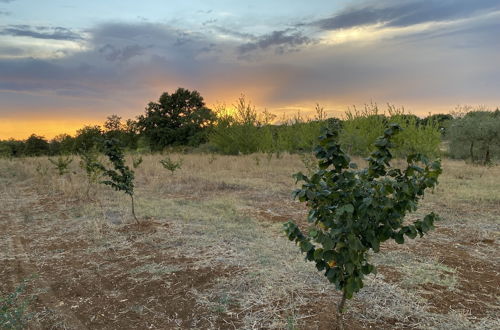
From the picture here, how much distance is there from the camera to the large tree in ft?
135

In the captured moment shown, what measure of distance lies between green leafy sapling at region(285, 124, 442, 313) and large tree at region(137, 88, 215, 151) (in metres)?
37.2

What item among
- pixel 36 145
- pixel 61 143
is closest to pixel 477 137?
pixel 61 143

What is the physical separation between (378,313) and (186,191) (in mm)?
9897

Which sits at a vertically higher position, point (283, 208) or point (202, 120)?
point (202, 120)

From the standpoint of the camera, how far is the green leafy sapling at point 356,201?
2801mm

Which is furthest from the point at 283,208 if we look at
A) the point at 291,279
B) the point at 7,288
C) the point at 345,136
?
the point at 345,136

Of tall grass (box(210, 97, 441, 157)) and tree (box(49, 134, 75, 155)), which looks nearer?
tall grass (box(210, 97, 441, 157))

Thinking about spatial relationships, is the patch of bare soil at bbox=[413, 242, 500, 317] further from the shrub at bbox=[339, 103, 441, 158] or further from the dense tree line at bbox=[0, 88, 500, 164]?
the shrub at bbox=[339, 103, 441, 158]

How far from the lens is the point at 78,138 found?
1992 inches

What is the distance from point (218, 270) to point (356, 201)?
3.17 meters

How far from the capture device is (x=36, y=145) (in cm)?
5294

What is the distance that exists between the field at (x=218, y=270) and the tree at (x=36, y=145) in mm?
48413

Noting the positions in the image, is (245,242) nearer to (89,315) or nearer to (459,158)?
(89,315)

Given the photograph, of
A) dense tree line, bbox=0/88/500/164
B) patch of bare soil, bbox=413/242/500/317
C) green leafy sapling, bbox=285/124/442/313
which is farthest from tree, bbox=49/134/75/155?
green leafy sapling, bbox=285/124/442/313
